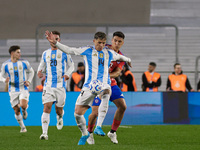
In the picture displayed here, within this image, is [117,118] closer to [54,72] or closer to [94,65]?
[94,65]

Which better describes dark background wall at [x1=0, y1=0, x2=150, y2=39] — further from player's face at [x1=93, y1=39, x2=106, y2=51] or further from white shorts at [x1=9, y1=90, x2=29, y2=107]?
player's face at [x1=93, y1=39, x2=106, y2=51]

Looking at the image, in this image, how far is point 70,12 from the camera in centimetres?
2142

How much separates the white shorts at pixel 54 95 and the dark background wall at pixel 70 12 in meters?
11.5

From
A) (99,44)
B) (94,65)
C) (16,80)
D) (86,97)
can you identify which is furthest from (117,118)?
(16,80)

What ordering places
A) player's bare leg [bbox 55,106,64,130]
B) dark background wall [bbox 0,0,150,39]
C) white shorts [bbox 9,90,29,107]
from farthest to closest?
dark background wall [bbox 0,0,150,39] < white shorts [bbox 9,90,29,107] < player's bare leg [bbox 55,106,64,130]

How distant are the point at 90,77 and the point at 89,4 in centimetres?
1485

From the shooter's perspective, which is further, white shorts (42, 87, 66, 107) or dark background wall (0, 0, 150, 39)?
dark background wall (0, 0, 150, 39)

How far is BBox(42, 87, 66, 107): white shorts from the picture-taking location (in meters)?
9.44

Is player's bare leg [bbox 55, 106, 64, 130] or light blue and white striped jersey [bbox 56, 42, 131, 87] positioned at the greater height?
light blue and white striped jersey [bbox 56, 42, 131, 87]

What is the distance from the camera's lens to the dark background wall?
21.2m

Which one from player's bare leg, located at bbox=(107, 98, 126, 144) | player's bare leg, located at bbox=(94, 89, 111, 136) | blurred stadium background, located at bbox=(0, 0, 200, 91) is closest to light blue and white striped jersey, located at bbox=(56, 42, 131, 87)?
player's bare leg, located at bbox=(94, 89, 111, 136)

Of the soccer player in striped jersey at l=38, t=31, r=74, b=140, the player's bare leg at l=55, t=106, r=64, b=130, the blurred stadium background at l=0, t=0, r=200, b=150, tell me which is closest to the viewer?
the soccer player in striped jersey at l=38, t=31, r=74, b=140

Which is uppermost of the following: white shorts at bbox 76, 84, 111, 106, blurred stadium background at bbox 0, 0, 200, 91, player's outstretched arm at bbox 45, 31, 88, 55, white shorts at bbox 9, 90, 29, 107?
blurred stadium background at bbox 0, 0, 200, 91

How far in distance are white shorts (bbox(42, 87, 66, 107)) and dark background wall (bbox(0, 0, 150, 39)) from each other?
37.9ft
